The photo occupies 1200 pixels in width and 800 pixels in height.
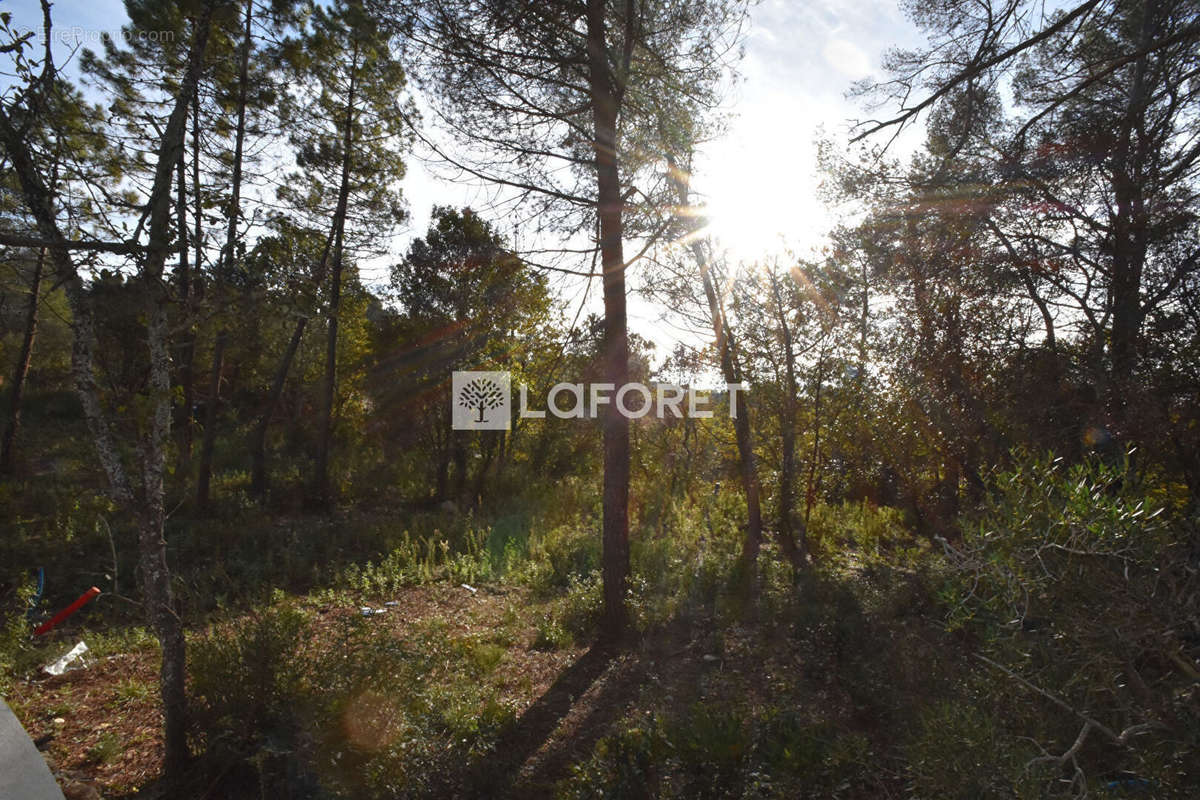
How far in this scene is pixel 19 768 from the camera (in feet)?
8.16

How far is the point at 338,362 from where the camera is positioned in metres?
18.2

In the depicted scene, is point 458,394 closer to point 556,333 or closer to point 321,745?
point 556,333

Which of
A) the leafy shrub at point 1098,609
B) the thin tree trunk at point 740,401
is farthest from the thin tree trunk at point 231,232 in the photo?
the thin tree trunk at point 740,401

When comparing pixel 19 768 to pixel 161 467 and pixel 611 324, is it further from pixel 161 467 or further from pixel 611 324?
pixel 611 324

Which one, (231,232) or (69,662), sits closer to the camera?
(231,232)

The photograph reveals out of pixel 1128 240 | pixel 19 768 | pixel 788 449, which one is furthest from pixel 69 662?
pixel 1128 240

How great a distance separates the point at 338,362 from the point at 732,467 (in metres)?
12.6

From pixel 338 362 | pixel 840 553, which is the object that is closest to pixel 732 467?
pixel 840 553

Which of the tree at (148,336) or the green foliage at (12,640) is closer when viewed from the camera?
the tree at (148,336)

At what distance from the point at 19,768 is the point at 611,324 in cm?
464

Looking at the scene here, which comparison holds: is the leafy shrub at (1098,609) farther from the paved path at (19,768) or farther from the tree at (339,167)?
the tree at (339,167)

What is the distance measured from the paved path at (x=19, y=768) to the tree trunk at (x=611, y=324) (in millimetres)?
4069

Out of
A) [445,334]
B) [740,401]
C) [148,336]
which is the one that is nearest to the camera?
[148,336]

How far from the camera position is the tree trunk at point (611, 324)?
5.47 metres
